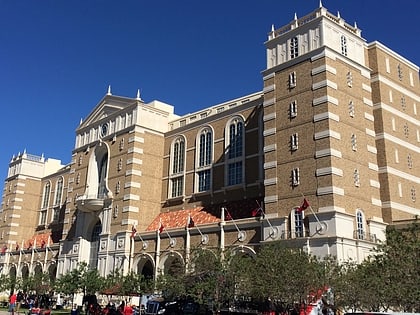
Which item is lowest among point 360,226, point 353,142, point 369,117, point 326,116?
point 360,226

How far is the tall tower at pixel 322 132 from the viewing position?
3353 cm

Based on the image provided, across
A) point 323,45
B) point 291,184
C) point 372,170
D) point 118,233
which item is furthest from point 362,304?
point 118,233

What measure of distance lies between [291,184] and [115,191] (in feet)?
79.4

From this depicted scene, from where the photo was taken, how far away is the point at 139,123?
177ft

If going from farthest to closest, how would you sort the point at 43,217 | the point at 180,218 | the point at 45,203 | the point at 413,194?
the point at 45,203 < the point at 43,217 < the point at 180,218 < the point at 413,194

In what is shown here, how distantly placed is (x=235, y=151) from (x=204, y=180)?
4.95 meters

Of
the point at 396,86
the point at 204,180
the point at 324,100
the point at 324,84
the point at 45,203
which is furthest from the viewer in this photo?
the point at 45,203

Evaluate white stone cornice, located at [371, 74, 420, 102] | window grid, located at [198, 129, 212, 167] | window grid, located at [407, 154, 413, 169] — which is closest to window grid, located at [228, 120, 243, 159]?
window grid, located at [198, 129, 212, 167]

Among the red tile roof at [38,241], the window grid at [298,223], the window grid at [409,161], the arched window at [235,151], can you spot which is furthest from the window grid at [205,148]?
the red tile roof at [38,241]

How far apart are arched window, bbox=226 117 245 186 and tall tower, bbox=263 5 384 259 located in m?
7.66

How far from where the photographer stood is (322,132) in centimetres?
3472

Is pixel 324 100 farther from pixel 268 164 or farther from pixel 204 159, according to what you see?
pixel 204 159

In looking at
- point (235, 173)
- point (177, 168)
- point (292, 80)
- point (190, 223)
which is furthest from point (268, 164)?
point (177, 168)

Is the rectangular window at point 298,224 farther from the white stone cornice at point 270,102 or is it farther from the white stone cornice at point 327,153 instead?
the white stone cornice at point 270,102
